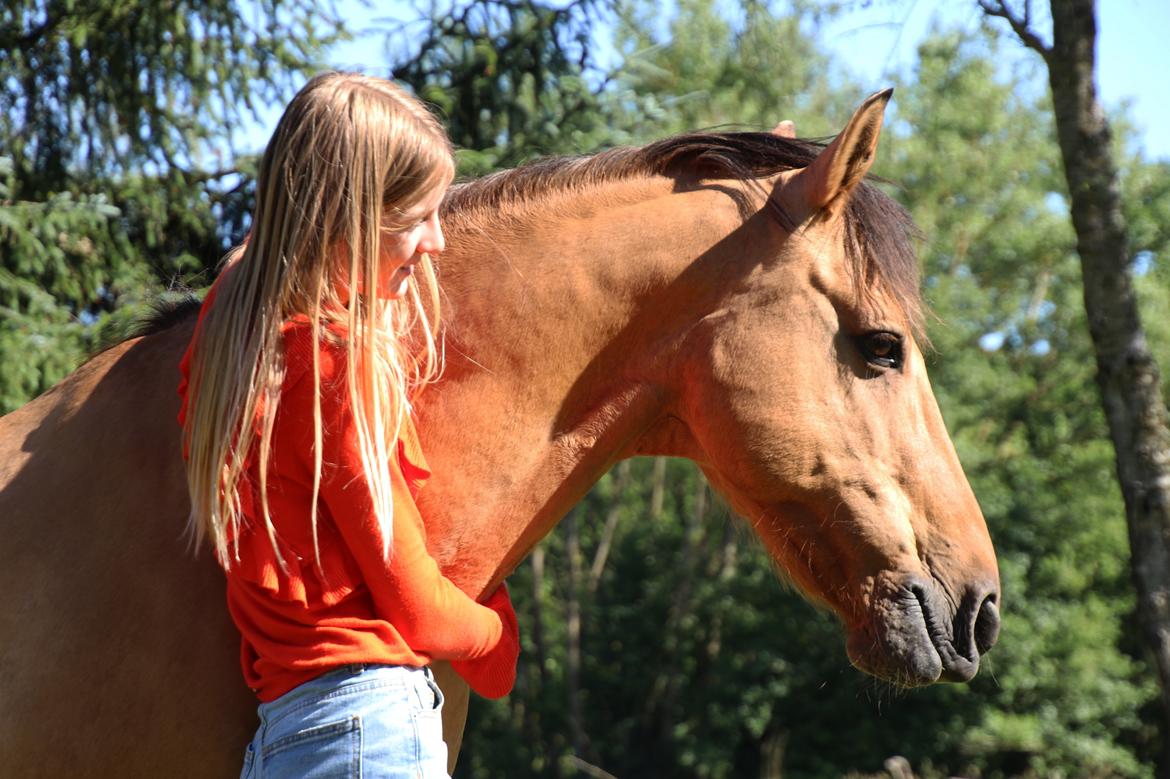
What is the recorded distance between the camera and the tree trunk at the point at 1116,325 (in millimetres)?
4441

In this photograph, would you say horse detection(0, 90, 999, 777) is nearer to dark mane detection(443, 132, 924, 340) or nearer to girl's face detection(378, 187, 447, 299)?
dark mane detection(443, 132, 924, 340)

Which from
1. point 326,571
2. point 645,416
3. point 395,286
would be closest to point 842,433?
point 645,416

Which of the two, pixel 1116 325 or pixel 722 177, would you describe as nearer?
pixel 722 177

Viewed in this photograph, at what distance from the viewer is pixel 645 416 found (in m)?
2.23

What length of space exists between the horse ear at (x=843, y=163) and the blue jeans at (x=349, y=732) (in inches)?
48.5

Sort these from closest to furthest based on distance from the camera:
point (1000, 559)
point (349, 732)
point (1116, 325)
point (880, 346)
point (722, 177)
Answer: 1. point (349, 732)
2. point (880, 346)
3. point (722, 177)
4. point (1116, 325)
5. point (1000, 559)

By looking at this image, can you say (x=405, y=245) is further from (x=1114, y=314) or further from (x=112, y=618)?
(x=1114, y=314)

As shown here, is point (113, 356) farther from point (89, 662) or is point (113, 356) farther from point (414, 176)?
point (414, 176)

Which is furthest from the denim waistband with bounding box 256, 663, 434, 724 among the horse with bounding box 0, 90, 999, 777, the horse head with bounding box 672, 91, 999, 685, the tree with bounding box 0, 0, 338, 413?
the tree with bounding box 0, 0, 338, 413

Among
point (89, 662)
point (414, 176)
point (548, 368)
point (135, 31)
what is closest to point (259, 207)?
point (414, 176)

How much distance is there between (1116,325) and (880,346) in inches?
112

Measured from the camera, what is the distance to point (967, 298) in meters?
17.8

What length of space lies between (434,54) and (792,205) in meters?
3.54

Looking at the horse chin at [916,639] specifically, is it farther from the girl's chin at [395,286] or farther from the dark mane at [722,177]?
the girl's chin at [395,286]
